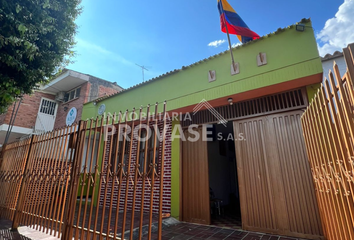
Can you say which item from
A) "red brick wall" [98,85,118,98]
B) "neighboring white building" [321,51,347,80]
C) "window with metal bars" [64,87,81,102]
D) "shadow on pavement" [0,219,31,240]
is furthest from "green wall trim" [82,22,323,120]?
"window with metal bars" [64,87,81,102]

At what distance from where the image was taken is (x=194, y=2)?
5.58 meters

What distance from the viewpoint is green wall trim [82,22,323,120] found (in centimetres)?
364

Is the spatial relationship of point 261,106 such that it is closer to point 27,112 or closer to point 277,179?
point 277,179

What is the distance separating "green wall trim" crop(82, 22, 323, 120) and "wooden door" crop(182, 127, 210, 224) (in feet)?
4.04

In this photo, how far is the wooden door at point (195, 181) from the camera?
473cm

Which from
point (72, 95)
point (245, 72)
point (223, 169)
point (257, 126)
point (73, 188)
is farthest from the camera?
point (72, 95)

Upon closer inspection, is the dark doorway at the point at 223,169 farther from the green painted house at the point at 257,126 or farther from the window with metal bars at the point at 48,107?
the window with metal bars at the point at 48,107

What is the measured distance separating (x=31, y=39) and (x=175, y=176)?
442cm

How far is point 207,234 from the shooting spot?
12.3 ft

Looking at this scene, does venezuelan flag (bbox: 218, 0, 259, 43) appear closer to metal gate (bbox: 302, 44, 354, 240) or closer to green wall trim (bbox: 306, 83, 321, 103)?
green wall trim (bbox: 306, 83, 321, 103)

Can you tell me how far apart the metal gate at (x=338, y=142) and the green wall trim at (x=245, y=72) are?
5.52ft

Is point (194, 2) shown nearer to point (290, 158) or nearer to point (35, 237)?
point (290, 158)

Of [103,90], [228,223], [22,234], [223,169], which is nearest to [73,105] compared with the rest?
[103,90]

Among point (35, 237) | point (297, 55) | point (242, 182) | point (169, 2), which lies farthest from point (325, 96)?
point (169, 2)
